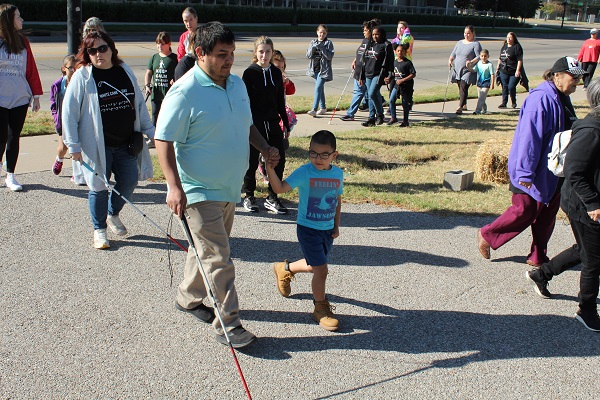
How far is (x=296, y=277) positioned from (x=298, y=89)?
12.0m

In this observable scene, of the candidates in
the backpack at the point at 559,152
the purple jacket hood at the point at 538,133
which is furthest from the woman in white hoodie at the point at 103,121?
the backpack at the point at 559,152

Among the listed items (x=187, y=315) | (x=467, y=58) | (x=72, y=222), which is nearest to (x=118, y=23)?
(x=467, y=58)

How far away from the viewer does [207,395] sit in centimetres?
388

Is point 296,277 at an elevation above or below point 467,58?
below

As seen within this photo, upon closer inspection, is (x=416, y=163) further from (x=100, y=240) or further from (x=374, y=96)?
(x=100, y=240)

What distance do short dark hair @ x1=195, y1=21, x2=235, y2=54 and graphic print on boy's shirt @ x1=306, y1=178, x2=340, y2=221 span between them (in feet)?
3.88

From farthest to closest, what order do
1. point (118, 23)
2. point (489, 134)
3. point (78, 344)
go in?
point (118, 23)
point (489, 134)
point (78, 344)

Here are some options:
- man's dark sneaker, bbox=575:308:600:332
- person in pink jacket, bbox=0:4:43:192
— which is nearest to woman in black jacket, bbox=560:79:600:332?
man's dark sneaker, bbox=575:308:600:332

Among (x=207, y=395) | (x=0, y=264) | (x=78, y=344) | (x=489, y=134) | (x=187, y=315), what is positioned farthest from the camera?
(x=489, y=134)

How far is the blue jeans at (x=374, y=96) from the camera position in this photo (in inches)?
472

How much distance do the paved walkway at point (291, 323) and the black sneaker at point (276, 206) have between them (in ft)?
1.06

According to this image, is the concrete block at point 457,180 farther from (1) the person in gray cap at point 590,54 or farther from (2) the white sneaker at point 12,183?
(1) the person in gray cap at point 590,54

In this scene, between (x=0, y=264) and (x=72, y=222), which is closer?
(x=0, y=264)

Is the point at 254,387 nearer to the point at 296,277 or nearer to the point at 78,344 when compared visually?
the point at 78,344
